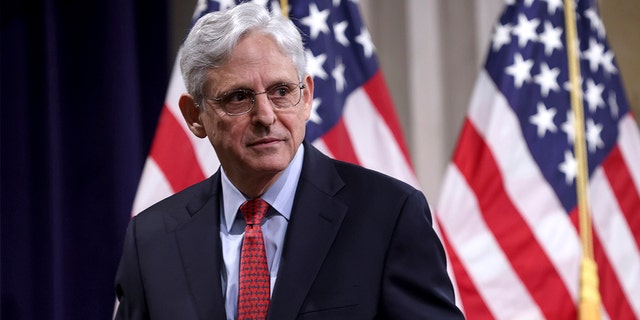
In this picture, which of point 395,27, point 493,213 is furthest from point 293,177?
point 395,27

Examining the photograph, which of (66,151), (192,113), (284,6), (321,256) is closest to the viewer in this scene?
(321,256)

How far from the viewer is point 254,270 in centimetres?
158

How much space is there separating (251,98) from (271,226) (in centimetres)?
24

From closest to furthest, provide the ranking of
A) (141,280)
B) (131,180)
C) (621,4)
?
(141,280), (131,180), (621,4)

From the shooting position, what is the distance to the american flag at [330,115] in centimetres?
302

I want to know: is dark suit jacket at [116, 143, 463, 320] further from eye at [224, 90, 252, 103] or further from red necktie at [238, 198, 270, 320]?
eye at [224, 90, 252, 103]

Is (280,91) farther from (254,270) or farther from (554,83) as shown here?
(554,83)

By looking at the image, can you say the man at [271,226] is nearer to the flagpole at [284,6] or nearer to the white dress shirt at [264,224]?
the white dress shirt at [264,224]

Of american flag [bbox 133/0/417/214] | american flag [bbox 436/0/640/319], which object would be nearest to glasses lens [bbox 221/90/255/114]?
american flag [bbox 133/0/417/214]

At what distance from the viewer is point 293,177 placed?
169cm

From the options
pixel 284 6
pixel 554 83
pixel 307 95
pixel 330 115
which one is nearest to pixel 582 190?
pixel 554 83

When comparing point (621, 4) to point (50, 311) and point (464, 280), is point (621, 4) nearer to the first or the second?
point (464, 280)

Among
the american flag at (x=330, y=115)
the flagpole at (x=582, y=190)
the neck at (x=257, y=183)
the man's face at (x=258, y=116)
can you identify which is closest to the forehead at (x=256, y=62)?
the man's face at (x=258, y=116)

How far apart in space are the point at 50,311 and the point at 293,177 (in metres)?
1.83
